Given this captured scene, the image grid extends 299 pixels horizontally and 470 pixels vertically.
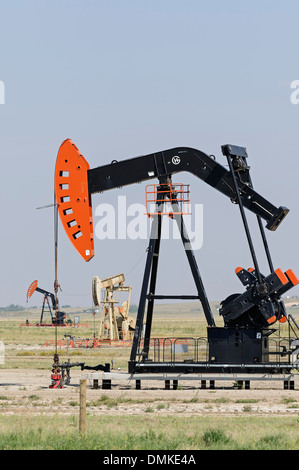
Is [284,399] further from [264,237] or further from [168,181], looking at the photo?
[168,181]

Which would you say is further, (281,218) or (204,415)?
(281,218)

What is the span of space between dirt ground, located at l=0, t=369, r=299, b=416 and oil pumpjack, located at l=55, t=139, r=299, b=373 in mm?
675

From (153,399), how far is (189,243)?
374 cm

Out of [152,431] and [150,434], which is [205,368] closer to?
[152,431]

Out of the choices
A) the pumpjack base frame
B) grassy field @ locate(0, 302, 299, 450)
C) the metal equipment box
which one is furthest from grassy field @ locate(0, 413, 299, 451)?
the metal equipment box

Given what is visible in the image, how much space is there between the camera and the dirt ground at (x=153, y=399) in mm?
16938

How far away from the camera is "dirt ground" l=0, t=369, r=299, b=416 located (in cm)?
1694

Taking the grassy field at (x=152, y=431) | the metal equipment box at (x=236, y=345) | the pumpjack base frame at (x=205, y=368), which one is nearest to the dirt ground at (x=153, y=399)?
the grassy field at (x=152, y=431)

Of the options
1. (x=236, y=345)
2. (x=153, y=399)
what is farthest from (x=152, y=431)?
(x=236, y=345)

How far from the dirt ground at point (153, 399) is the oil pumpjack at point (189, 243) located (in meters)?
0.67

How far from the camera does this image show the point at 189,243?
68.2 ft
